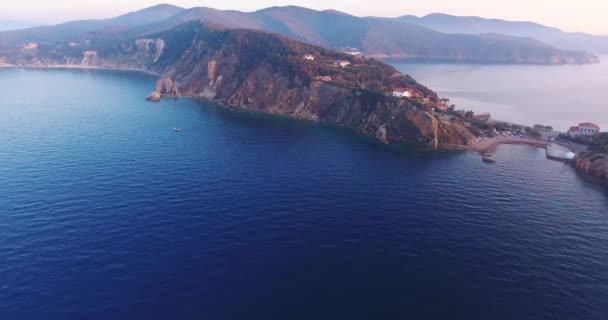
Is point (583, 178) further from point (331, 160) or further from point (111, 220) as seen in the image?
point (111, 220)

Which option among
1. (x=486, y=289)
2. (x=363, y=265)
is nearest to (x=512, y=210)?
(x=486, y=289)

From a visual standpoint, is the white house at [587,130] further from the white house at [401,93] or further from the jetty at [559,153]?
the white house at [401,93]

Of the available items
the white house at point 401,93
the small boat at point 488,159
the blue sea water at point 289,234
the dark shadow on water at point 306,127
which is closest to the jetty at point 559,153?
the blue sea water at point 289,234

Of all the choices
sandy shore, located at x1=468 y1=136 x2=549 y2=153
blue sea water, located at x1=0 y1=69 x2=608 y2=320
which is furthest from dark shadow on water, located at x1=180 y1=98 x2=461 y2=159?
sandy shore, located at x1=468 y1=136 x2=549 y2=153

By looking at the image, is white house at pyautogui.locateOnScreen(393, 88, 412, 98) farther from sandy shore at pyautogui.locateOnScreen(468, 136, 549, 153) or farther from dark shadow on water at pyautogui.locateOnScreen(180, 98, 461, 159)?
→ sandy shore at pyautogui.locateOnScreen(468, 136, 549, 153)

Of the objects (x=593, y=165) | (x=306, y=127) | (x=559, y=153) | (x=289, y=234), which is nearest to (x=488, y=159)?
(x=593, y=165)

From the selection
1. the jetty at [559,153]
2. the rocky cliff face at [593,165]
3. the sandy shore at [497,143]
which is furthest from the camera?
the sandy shore at [497,143]
